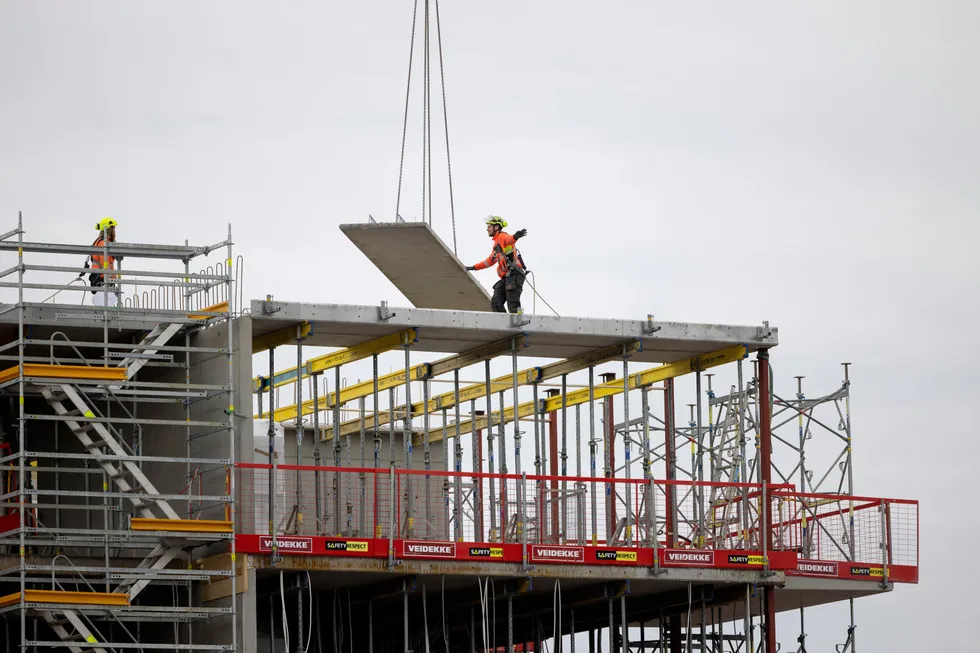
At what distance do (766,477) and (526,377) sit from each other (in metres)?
5.50

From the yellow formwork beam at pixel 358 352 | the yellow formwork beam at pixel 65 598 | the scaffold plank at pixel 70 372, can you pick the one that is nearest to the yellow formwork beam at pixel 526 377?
the yellow formwork beam at pixel 358 352

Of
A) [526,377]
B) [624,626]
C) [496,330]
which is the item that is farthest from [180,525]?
[526,377]

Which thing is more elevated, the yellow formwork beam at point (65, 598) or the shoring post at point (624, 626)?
the yellow formwork beam at point (65, 598)

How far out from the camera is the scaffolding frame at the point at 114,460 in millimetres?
30078

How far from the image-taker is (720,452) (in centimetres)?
3584

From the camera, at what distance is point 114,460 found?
3044 centimetres

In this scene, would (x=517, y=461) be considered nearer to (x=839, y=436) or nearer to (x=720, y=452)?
(x=720, y=452)

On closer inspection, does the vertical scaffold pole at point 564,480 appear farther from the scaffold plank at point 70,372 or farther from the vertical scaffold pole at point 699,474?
the scaffold plank at point 70,372

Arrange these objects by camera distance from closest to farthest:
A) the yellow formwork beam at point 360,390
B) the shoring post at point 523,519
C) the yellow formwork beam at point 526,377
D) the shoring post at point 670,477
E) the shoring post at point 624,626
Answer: the shoring post at point 523,519
the shoring post at point 624,626
the shoring post at point 670,477
the yellow formwork beam at point 526,377
the yellow formwork beam at point 360,390

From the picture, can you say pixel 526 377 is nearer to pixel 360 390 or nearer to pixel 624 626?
pixel 360 390

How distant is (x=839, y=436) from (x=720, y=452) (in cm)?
700

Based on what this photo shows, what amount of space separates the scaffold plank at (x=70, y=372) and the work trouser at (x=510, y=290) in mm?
7747

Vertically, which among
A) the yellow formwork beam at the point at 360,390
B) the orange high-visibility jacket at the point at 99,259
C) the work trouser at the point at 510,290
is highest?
the orange high-visibility jacket at the point at 99,259

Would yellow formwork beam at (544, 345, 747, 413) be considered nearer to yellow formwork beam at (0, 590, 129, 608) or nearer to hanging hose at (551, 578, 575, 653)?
hanging hose at (551, 578, 575, 653)
